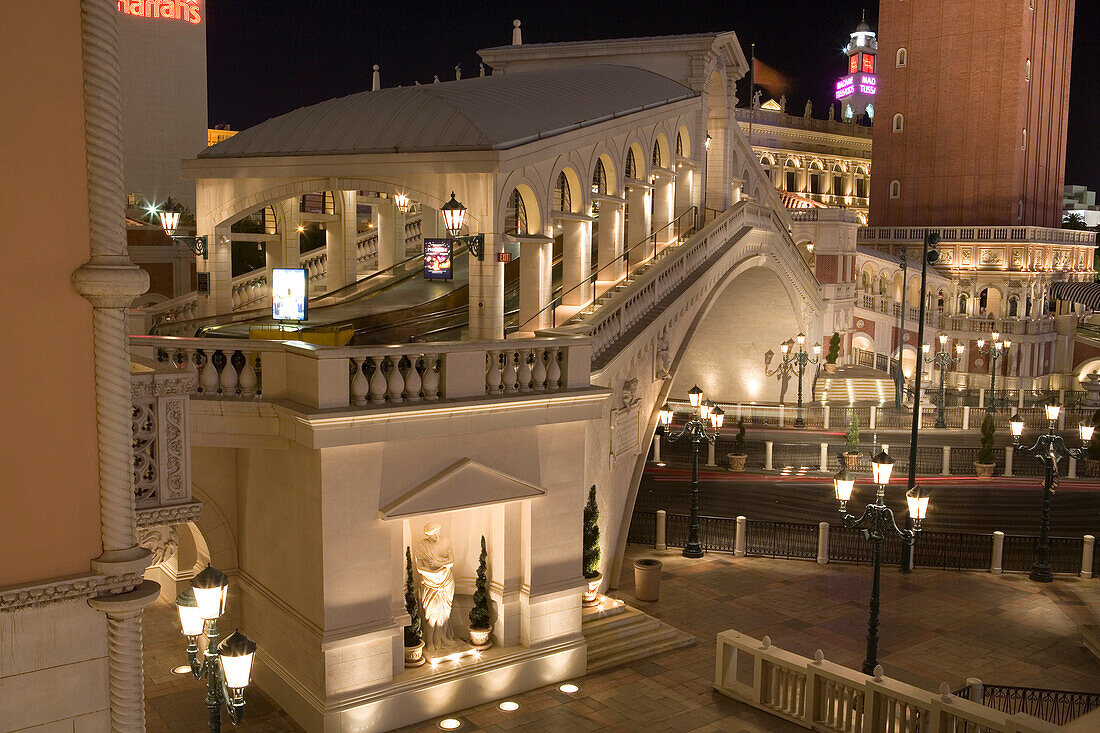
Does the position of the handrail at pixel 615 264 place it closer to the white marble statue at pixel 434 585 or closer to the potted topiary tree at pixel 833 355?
the white marble statue at pixel 434 585

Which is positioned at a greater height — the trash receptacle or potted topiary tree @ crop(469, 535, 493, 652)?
potted topiary tree @ crop(469, 535, 493, 652)

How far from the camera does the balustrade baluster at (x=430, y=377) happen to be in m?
12.9

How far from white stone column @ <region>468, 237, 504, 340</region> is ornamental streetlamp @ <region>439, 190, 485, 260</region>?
336mm

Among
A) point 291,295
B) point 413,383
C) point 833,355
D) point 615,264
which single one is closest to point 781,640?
point 413,383

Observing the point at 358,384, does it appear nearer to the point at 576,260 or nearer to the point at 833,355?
the point at 576,260

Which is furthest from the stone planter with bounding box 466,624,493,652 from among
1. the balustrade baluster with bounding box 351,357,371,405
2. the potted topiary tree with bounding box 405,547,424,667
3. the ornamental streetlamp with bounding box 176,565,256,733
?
the ornamental streetlamp with bounding box 176,565,256,733

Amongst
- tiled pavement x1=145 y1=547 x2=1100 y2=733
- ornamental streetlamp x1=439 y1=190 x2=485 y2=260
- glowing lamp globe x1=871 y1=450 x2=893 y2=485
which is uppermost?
ornamental streetlamp x1=439 y1=190 x2=485 y2=260

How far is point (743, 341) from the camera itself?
1485 inches

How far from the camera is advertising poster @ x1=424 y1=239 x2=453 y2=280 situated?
1845cm

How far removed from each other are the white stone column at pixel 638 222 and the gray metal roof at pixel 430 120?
7.92ft

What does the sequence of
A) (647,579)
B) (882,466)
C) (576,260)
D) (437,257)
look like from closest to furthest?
(882,466), (647,579), (437,257), (576,260)

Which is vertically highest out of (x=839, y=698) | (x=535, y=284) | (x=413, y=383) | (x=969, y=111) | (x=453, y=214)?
(x=969, y=111)

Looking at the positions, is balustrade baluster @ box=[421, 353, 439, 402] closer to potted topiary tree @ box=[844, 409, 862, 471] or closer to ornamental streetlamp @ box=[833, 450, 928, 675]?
ornamental streetlamp @ box=[833, 450, 928, 675]

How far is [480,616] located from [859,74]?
7048cm
